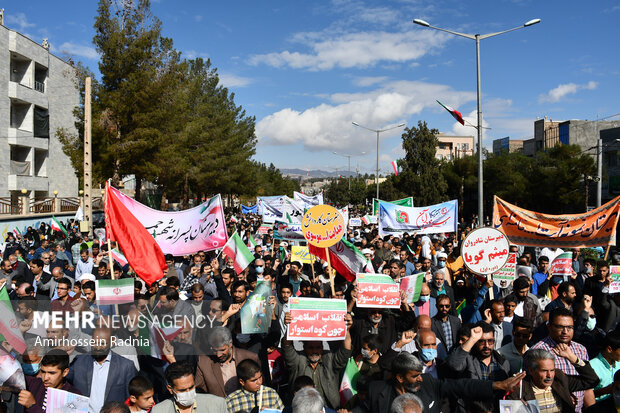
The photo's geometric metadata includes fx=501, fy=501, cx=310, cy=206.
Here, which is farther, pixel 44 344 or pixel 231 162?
pixel 231 162

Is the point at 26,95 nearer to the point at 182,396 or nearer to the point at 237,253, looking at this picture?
the point at 237,253

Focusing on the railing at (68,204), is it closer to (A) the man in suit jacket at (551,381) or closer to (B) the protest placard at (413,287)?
(B) the protest placard at (413,287)

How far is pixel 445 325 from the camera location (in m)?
5.48

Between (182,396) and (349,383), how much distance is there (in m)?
1.51

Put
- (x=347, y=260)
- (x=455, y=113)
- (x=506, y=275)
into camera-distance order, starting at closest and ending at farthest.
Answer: (x=506, y=275)
(x=347, y=260)
(x=455, y=113)

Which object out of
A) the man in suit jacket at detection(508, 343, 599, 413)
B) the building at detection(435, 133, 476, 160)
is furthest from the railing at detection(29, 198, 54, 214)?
the building at detection(435, 133, 476, 160)

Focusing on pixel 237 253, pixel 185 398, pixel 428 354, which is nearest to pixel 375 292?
pixel 428 354

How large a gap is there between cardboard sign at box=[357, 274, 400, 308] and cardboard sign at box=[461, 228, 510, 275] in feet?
5.29

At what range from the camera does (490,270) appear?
256 inches

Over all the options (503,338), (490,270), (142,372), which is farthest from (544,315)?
(142,372)

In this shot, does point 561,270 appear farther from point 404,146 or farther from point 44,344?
point 404,146

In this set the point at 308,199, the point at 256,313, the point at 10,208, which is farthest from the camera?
the point at 10,208

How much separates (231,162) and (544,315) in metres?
39.5

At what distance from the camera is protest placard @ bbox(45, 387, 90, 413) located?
3.59m
